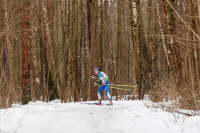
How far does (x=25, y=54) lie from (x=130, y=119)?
692 centimetres

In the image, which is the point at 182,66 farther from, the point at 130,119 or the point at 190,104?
the point at 130,119

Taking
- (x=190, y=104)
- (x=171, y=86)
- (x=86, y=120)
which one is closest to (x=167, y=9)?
(x=171, y=86)

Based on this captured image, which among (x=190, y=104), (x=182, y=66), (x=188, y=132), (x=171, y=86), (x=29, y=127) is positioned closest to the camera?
(x=188, y=132)

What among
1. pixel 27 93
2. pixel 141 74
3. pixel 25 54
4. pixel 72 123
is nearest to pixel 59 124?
pixel 72 123

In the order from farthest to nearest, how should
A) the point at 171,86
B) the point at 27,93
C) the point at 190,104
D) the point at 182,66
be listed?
the point at 27,93 < the point at 182,66 < the point at 171,86 < the point at 190,104

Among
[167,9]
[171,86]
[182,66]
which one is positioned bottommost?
[171,86]

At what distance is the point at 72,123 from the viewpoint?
6.25 m

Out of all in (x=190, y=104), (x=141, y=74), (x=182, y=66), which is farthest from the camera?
(x=141, y=74)

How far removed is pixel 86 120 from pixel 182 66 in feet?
17.6

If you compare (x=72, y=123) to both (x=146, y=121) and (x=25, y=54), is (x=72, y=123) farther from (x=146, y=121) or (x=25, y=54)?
(x=25, y=54)

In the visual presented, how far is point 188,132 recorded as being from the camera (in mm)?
5105

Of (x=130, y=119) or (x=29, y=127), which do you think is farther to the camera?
(x=130, y=119)

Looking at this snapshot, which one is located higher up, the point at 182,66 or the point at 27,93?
the point at 182,66

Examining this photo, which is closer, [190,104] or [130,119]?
A: [130,119]
